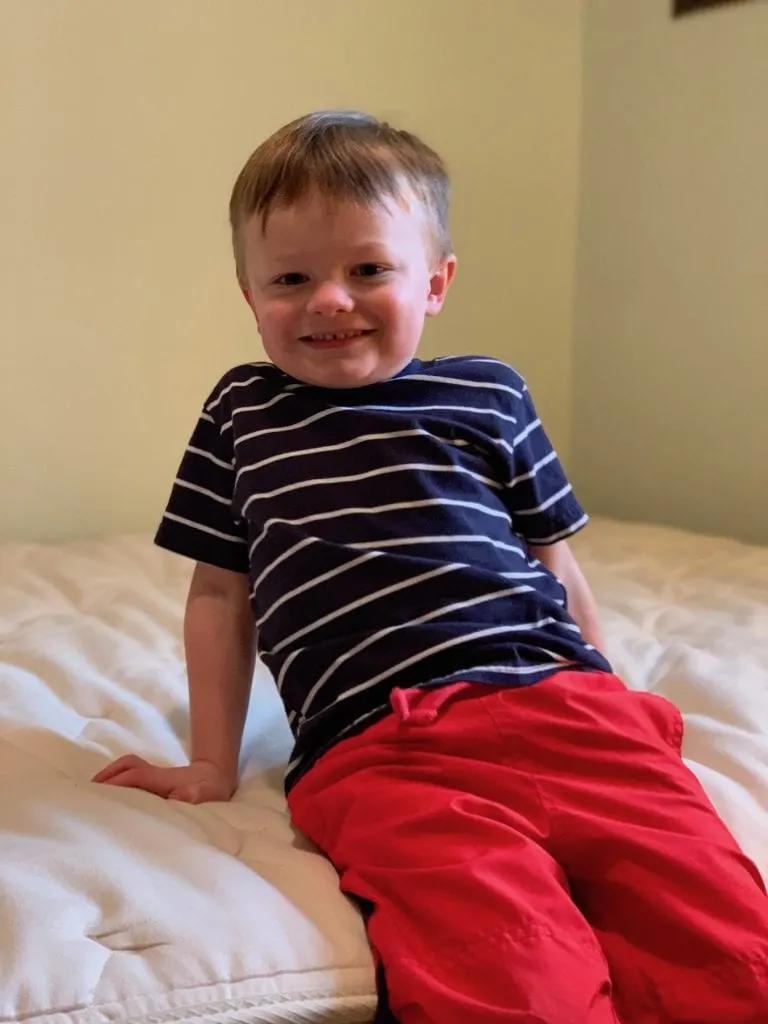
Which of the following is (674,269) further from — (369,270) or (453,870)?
(453,870)

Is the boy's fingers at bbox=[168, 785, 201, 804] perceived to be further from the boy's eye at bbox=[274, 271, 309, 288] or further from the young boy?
the boy's eye at bbox=[274, 271, 309, 288]

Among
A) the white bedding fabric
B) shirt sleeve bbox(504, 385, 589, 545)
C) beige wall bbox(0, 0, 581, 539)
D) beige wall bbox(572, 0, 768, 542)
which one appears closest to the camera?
the white bedding fabric

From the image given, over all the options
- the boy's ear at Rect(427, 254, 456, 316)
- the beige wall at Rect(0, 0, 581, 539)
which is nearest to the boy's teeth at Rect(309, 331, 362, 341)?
the boy's ear at Rect(427, 254, 456, 316)

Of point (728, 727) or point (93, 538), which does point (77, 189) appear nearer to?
point (93, 538)

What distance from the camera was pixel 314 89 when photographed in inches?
64.8

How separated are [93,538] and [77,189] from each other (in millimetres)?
501

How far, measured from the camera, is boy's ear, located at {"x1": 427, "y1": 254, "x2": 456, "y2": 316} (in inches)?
33.9

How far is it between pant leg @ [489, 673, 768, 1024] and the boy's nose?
295 millimetres

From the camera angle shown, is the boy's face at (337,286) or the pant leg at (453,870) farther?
the boy's face at (337,286)

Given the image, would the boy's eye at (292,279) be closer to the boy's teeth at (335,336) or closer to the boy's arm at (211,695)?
the boy's teeth at (335,336)

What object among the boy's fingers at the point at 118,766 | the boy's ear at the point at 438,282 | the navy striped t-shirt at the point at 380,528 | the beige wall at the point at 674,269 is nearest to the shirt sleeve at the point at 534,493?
the navy striped t-shirt at the point at 380,528

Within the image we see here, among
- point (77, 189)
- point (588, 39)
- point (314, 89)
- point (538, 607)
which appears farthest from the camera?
point (588, 39)

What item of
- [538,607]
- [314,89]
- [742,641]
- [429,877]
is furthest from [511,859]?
[314,89]

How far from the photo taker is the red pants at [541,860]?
53 centimetres
